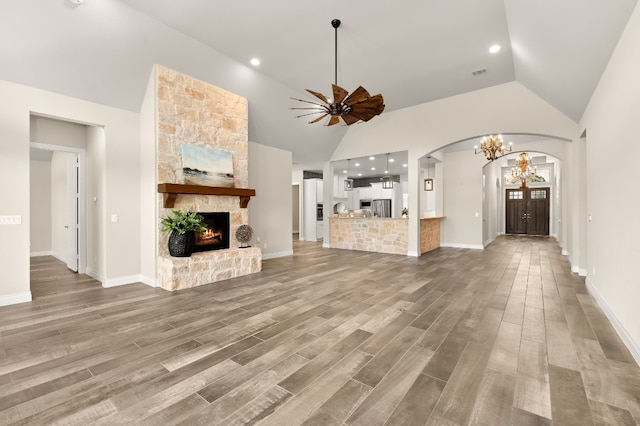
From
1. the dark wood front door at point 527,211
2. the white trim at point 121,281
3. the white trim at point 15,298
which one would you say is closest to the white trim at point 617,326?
the white trim at point 121,281

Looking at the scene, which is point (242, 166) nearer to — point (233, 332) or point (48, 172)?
point (233, 332)

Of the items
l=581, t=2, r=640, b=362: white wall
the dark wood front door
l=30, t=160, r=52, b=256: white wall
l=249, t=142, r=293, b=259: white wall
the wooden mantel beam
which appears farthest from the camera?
the dark wood front door

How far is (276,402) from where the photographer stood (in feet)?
5.88

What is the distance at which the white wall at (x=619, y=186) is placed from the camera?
2438 mm

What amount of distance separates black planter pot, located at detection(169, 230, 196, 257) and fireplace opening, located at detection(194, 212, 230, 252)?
23.6 inches

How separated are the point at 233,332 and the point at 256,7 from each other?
3779 millimetres

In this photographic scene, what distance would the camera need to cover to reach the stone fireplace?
4.57 meters

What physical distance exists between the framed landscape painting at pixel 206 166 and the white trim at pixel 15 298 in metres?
2.47

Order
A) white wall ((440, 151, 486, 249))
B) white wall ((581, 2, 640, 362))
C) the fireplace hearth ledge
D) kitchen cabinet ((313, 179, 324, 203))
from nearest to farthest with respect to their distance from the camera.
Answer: white wall ((581, 2, 640, 362))
the fireplace hearth ledge
white wall ((440, 151, 486, 249))
kitchen cabinet ((313, 179, 324, 203))

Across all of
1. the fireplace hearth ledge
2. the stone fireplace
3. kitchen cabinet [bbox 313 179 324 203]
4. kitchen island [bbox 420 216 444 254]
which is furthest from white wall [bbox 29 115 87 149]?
kitchen island [bbox 420 216 444 254]

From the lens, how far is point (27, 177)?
3.89m

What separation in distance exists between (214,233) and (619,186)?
18.0 feet

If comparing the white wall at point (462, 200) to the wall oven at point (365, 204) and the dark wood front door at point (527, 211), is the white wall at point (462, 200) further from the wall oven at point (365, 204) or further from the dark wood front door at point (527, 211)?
the dark wood front door at point (527, 211)

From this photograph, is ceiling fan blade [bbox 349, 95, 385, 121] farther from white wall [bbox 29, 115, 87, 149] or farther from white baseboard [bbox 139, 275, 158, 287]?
white wall [bbox 29, 115, 87, 149]
